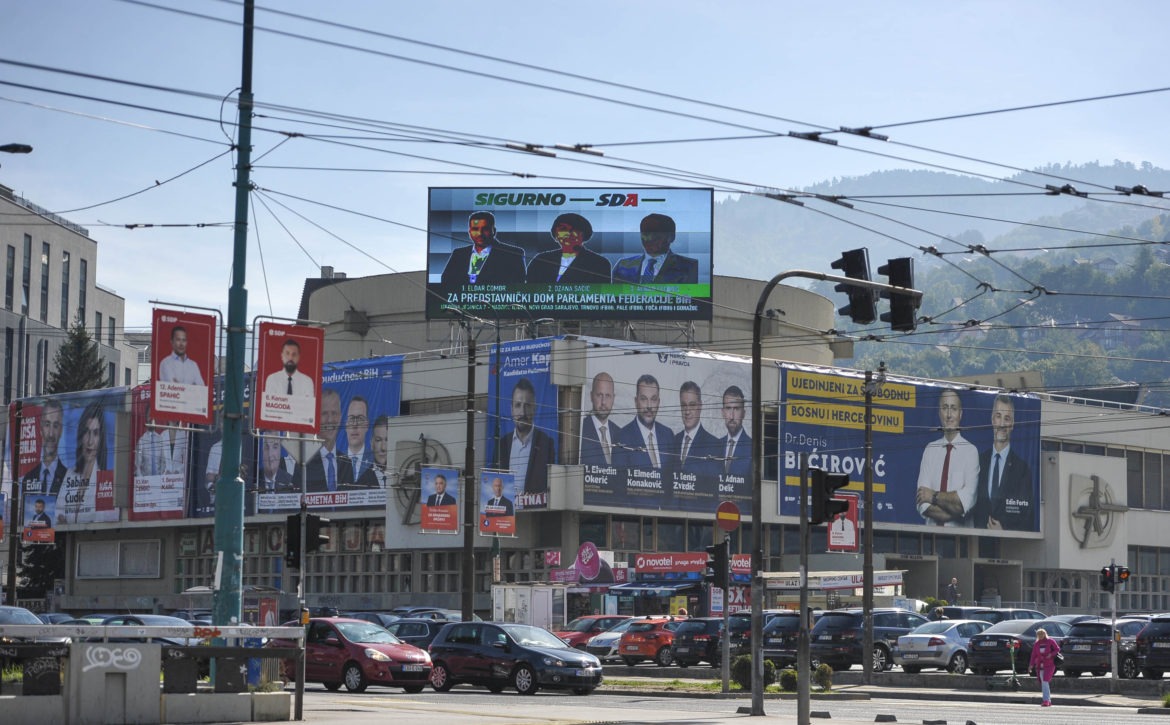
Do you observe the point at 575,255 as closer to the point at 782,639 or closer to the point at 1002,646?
the point at 782,639

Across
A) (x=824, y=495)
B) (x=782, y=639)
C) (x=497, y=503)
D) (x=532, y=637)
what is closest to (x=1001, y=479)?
(x=497, y=503)

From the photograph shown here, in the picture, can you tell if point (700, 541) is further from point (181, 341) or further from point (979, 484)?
point (181, 341)

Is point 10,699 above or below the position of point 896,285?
below

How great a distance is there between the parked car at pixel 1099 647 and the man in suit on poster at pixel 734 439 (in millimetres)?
31736

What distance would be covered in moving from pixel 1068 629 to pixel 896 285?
65.8 feet

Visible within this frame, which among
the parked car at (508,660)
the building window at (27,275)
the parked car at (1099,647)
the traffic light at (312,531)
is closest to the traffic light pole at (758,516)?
the parked car at (508,660)

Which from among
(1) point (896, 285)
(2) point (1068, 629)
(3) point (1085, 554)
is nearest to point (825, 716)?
(1) point (896, 285)

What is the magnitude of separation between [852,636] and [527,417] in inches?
1083

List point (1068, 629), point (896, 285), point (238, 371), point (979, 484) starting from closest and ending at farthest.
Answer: point (238, 371)
point (896, 285)
point (1068, 629)
point (979, 484)

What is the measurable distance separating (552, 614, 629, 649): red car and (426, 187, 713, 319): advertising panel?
73.1ft

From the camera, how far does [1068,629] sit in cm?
4175

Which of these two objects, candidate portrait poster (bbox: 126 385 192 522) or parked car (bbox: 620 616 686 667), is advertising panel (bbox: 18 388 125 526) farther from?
parked car (bbox: 620 616 686 667)

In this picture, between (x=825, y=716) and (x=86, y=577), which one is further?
(x=86, y=577)

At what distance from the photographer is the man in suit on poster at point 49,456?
87.8 meters
